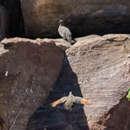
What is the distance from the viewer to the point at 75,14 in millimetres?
10648

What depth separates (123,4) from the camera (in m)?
10.6

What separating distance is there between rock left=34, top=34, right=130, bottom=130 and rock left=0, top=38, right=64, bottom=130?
36 centimetres

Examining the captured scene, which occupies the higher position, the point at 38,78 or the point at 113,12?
the point at 113,12

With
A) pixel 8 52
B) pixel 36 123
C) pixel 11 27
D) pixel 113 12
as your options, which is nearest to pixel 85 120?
pixel 36 123

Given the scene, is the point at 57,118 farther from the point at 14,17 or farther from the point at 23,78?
the point at 14,17

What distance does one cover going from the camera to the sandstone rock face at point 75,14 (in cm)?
1051

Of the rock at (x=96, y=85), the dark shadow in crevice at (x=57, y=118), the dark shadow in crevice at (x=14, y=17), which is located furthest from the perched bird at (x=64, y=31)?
the dark shadow in crevice at (x=57, y=118)

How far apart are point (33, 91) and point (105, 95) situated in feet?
5.59

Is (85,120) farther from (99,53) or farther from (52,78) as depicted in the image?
(99,53)

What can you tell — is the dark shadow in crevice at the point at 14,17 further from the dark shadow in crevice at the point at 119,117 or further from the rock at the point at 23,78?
the dark shadow in crevice at the point at 119,117

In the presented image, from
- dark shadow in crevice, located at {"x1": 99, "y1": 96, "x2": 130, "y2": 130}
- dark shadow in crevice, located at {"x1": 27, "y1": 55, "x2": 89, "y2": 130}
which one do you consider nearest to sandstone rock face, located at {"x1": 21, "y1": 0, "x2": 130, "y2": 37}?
dark shadow in crevice, located at {"x1": 27, "y1": 55, "x2": 89, "y2": 130}

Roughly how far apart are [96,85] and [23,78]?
1.86m

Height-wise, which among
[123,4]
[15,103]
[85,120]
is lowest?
[85,120]

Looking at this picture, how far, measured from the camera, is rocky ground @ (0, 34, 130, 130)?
25.0 feet
